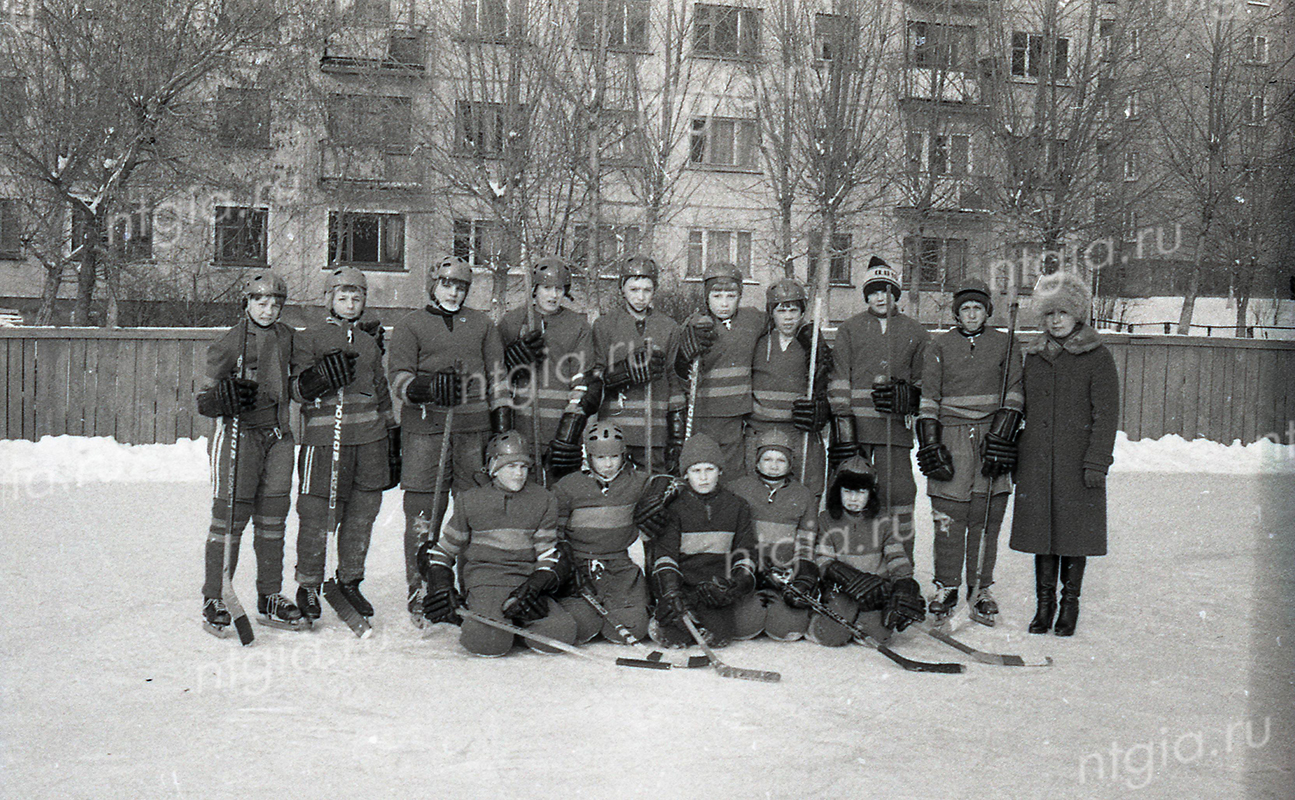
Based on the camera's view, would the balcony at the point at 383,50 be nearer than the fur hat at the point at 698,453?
No

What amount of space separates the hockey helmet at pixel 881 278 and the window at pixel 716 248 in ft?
61.6

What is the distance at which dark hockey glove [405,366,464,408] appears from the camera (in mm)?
5547

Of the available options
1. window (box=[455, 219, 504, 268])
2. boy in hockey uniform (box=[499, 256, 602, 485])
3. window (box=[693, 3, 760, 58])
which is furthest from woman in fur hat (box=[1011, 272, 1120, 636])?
window (box=[455, 219, 504, 268])

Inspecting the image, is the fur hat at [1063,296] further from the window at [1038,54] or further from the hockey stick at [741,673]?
the window at [1038,54]

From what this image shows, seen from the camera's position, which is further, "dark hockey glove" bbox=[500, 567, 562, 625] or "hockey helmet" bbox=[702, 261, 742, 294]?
"hockey helmet" bbox=[702, 261, 742, 294]

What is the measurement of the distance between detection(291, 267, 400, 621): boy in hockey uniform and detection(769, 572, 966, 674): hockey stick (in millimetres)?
1933

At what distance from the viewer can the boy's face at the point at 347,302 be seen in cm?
572

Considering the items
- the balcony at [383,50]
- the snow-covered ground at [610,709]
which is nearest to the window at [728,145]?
the balcony at [383,50]

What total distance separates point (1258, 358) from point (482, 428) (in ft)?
40.3

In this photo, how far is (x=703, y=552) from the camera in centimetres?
546

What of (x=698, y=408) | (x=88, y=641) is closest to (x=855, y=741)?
(x=698, y=408)

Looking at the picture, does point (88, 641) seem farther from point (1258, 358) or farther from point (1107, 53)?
point (1107, 53)

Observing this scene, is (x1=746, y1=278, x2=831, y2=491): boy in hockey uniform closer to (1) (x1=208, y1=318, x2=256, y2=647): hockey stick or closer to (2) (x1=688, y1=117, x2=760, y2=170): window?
(1) (x1=208, y1=318, x2=256, y2=647): hockey stick

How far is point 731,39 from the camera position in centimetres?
2255
